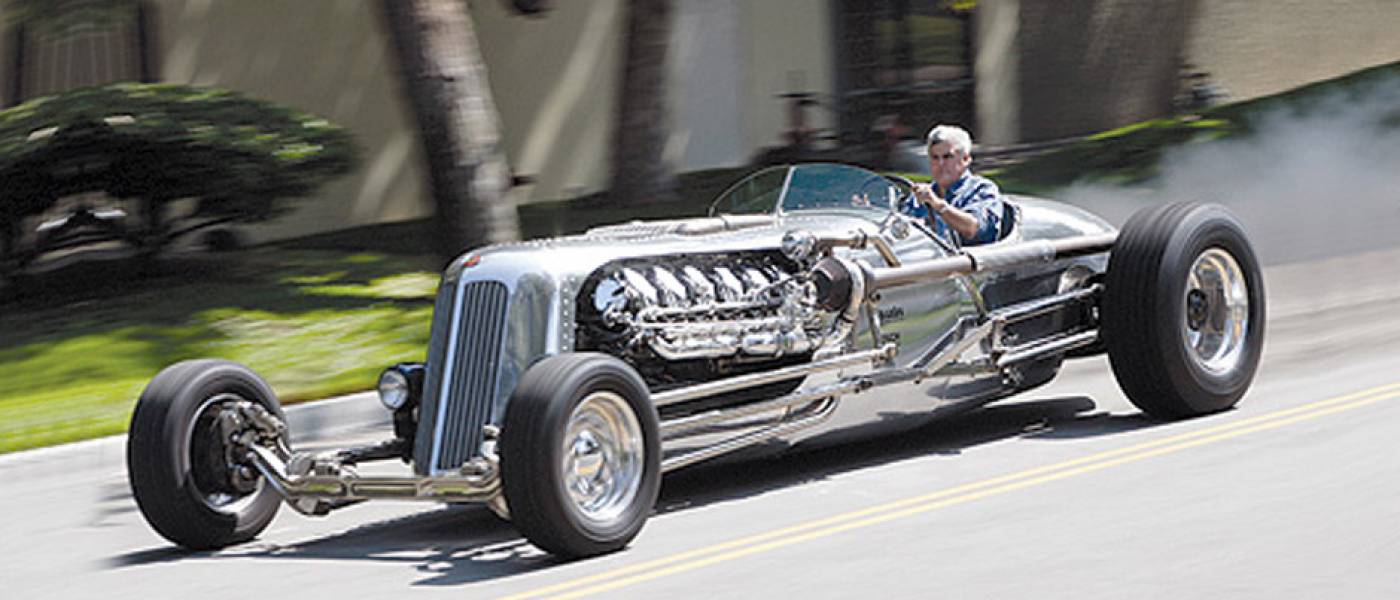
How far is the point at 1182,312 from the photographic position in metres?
9.77

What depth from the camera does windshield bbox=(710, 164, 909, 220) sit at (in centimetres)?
959

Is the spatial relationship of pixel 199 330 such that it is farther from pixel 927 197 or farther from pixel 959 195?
pixel 927 197

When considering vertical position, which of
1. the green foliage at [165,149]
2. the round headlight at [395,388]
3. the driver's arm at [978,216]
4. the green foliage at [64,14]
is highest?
the green foliage at [64,14]

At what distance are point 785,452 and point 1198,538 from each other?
2.34m

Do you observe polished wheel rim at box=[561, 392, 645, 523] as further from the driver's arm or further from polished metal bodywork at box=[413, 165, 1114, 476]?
the driver's arm

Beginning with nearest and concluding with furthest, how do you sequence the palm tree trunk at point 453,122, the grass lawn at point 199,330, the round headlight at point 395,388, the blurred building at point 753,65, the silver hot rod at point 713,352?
1. the silver hot rod at point 713,352
2. the round headlight at point 395,388
3. the grass lawn at point 199,330
4. the palm tree trunk at point 453,122
5. the blurred building at point 753,65

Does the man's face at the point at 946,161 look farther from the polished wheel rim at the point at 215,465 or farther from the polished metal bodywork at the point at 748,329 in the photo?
the polished wheel rim at the point at 215,465

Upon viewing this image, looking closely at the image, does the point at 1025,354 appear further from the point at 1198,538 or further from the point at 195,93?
the point at 195,93

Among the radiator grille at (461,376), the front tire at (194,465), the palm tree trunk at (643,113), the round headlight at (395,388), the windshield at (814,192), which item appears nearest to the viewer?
the radiator grille at (461,376)

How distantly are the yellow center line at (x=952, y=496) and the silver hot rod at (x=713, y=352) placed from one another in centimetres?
30

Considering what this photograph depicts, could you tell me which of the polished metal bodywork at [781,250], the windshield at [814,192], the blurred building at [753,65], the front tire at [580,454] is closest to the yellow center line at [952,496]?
the front tire at [580,454]

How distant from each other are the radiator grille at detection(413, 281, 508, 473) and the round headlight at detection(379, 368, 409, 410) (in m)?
0.16

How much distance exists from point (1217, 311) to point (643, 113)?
786cm

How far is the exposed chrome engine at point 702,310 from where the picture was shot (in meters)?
8.13
